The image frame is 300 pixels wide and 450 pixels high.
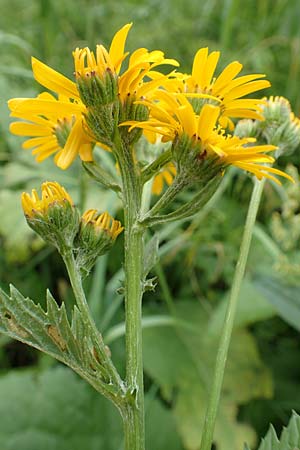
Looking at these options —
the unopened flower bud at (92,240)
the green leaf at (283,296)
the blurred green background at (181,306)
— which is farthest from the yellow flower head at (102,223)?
the green leaf at (283,296)

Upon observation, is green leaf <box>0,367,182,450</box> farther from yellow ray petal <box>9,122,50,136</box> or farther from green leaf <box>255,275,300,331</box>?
yellow ray petal <box>9,122,50,136</box>

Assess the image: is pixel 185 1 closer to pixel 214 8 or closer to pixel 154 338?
pixel 214 8

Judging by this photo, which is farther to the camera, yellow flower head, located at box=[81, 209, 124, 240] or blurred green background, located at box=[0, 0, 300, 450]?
blurred green background, located at box=[0, 0, 300, 450]

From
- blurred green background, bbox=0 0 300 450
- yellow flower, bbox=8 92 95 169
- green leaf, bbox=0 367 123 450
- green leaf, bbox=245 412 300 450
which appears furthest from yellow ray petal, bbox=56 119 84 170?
green leaf, bbox=0 367 123 450

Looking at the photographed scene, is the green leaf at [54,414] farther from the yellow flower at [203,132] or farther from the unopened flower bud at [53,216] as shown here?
the yellow flower at [203,132]

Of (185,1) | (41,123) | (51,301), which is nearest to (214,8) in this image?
(185,1)

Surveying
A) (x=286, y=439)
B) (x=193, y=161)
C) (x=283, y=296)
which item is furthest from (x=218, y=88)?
(x=283, y=296)
